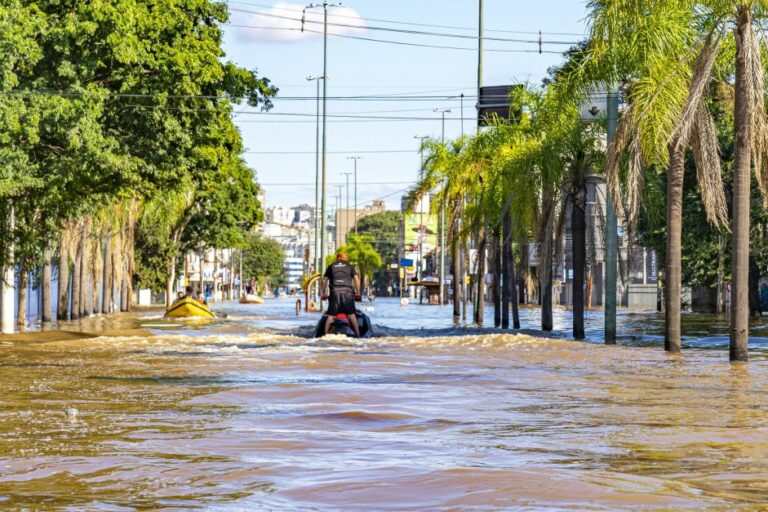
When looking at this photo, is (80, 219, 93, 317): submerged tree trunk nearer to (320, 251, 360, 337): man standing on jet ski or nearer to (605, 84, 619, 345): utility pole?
(320, 251, 360, 337): man standing on jet ski

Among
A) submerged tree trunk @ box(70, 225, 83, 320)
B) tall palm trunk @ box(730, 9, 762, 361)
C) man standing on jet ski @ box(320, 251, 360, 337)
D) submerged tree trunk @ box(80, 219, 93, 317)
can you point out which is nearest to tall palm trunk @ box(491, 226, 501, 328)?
man standing on jet ski @ box(320, 251, 360, 337)

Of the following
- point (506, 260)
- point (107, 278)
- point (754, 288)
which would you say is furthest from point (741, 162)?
point (107, 278)

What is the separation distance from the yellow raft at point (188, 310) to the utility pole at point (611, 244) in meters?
23.3

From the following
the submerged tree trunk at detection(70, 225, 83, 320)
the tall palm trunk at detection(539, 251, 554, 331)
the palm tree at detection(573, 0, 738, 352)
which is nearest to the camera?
the palm tree at detection(573, 0, 738, 352)

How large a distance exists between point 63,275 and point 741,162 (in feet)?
117

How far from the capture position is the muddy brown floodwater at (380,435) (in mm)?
7949

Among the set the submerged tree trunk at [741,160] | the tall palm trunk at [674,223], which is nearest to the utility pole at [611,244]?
the tall palm trunk at [674,223]

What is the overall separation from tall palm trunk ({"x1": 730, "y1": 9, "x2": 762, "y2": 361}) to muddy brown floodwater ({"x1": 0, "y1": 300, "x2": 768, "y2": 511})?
1.41 metres

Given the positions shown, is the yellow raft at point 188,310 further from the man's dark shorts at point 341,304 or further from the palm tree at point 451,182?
the man's dark shorts at point 341,304

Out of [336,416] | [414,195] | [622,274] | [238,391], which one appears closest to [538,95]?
[622,274]

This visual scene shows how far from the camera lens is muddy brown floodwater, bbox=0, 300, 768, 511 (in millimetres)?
7949

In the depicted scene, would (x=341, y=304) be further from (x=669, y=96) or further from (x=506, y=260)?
(x=506, y=260)

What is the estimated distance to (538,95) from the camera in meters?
36.9

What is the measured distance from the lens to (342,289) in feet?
92.3
